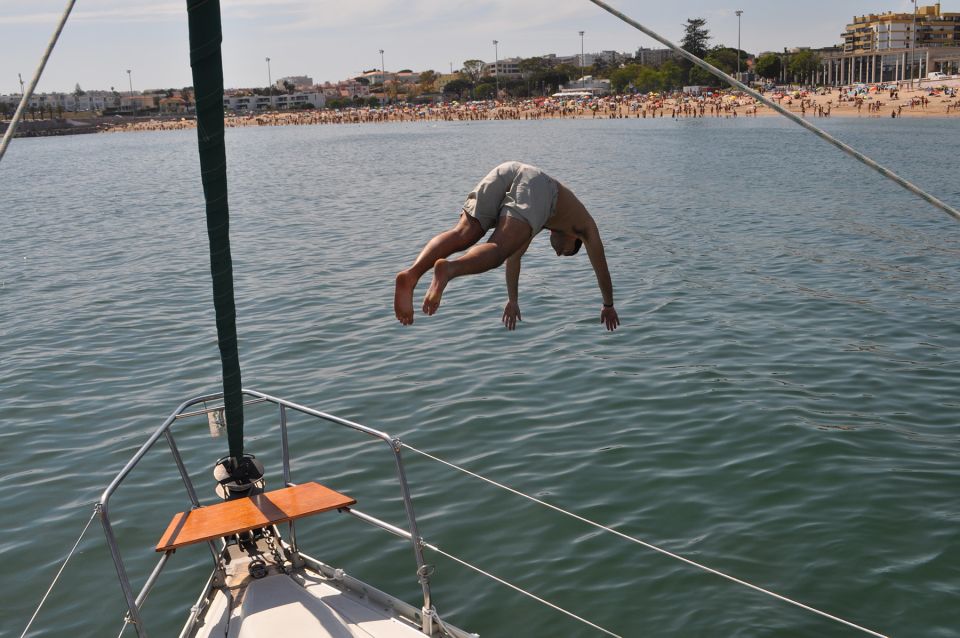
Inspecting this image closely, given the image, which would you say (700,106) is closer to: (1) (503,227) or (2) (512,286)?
(2) (512,286)

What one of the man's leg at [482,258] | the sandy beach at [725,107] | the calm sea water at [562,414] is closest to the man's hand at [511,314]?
the man's leg at [482,258]

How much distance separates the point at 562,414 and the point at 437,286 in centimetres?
803

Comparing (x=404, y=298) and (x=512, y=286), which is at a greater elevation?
(x=404, y=298)

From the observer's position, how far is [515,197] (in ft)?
22.9

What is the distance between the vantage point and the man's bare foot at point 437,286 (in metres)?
6.02

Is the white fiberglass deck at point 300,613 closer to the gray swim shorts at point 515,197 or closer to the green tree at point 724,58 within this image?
the gray swim shorts at point 515,197

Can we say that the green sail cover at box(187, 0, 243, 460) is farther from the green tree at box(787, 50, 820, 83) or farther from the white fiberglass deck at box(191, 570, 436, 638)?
the green tree at box(787, 50, 820, 83)

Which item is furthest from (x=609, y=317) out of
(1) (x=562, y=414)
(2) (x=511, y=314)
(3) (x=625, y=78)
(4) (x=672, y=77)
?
(3) (x=625, y=78)

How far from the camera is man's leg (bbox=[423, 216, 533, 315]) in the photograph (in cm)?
609

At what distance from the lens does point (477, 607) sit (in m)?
8.59

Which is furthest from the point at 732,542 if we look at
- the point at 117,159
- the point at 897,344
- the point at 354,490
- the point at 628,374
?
the point at 117,159

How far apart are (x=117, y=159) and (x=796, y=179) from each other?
7375 cm

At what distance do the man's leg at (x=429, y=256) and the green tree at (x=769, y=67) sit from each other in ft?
614

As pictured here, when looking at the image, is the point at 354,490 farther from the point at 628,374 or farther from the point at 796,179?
the point at 796,179
